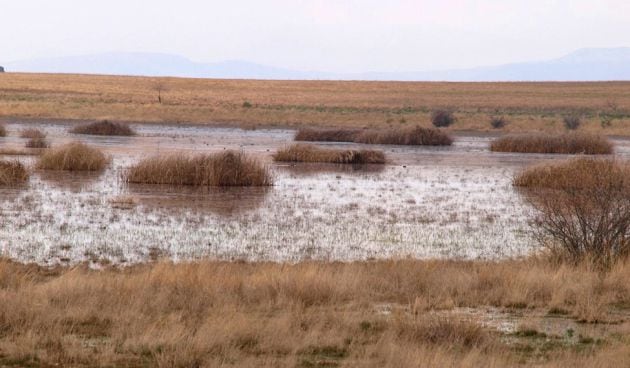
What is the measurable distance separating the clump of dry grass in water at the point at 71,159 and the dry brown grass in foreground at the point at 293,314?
60.4 ft

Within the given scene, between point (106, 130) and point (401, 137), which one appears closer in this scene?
point (401, 137)

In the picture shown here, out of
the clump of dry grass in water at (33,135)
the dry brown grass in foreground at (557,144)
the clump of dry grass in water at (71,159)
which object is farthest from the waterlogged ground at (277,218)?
the dry brown grass in foreground at (557,144)

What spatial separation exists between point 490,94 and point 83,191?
307ft

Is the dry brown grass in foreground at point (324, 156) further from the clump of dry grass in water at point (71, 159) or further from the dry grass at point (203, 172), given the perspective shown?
the dry grass at point (203, 172)

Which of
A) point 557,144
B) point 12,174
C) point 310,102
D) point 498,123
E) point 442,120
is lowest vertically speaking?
point 310,102

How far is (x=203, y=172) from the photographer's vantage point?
2819cm

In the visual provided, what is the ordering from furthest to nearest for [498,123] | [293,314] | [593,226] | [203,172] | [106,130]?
[498,123], [106,130], [203,172], [593,226], [293,314]

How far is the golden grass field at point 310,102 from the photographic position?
255 feet

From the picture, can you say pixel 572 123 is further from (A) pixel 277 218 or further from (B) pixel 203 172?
(A) pixel 277 218

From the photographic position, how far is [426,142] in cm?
5475

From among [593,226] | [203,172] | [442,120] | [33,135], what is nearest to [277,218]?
[203,172]

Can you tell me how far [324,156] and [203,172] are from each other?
12.0 metres

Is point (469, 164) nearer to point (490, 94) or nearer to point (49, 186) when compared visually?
point (49, 186)

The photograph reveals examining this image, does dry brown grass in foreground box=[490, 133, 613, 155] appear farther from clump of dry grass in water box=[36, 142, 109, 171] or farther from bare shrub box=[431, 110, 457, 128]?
clump of dry grass in water box=[36, 142, 109, 171]
